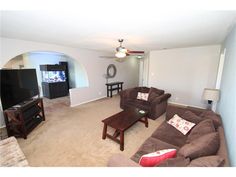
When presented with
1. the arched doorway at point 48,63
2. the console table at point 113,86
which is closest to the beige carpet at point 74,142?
the arched doorway at point 48,63

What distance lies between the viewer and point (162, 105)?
3959 mm

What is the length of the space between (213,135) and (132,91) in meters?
3.15

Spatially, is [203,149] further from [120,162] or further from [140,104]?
[140,104]

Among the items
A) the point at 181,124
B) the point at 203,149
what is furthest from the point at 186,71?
the point at 203,149

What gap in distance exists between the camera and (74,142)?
257 centimetres

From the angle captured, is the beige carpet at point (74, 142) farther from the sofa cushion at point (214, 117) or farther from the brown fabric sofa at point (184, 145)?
the sofa cushion at point (214, 117)

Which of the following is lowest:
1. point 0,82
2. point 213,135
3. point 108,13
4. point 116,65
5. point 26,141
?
point 26,141

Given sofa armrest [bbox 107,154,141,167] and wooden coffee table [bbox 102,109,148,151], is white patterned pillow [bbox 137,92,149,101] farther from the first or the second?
Result: sofa armrest [bbox 107,154,141,167]

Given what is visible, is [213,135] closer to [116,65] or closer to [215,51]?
[215,51]

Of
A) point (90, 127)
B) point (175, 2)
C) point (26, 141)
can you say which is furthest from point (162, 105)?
point (26, 141)

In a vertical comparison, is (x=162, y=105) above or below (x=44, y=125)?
above

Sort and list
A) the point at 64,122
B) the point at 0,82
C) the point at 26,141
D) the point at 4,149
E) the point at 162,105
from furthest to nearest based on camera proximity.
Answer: the point at 162,105 < the point at 64,122 < the point at 26,141 < the point at 0,82 < the point at 4,149

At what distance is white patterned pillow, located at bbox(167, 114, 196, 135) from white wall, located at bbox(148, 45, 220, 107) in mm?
2751

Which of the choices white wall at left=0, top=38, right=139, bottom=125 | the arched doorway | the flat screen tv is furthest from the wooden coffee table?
the arched doorway
